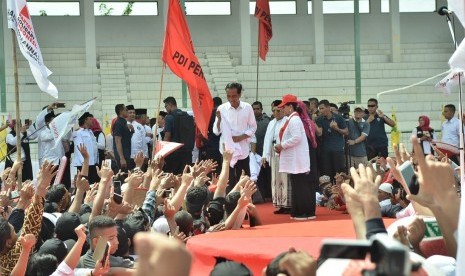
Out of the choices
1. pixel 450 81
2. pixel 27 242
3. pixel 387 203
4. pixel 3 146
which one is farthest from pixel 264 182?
pixel 27 242

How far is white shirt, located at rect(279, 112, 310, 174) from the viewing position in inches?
407

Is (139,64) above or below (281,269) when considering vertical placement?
above

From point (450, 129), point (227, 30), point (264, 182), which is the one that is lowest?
point (264, 182)

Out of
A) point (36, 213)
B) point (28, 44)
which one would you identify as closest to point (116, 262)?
point (36, 213)

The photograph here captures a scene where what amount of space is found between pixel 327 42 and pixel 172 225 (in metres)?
21.6

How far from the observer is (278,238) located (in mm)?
7090

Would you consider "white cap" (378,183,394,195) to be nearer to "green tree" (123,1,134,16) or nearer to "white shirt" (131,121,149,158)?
"white shirt" (131,121,149,158)

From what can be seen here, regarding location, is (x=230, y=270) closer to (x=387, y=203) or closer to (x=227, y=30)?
(x=387, y=203)

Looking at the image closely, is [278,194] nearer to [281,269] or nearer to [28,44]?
[28,44]

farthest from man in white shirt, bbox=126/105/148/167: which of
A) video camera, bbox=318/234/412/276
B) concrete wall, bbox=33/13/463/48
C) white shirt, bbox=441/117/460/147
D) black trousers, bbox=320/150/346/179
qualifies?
video camera, bbox=318/234/412/276

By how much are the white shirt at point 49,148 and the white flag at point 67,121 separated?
A: 1657 mm

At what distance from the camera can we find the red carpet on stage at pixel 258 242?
245 inches

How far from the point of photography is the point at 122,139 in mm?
14898

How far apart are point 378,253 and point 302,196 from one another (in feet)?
27.0
